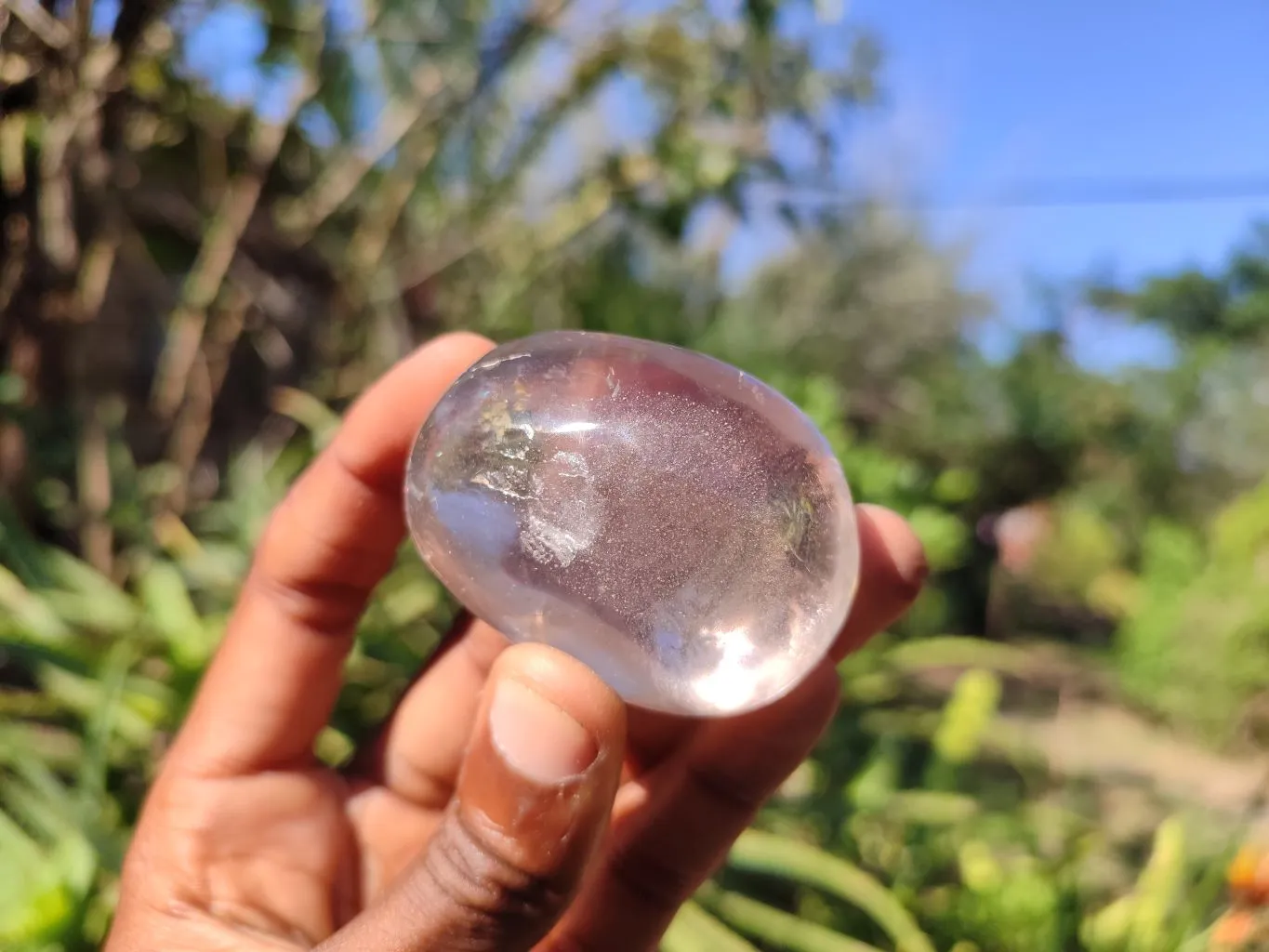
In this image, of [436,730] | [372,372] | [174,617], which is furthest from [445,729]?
[372,372]

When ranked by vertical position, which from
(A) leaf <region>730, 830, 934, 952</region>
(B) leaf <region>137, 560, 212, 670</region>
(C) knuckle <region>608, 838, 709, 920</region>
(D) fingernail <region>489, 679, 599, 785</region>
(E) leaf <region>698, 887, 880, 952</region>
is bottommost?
(E) leaf <region>698, 887, 880, 952</region>

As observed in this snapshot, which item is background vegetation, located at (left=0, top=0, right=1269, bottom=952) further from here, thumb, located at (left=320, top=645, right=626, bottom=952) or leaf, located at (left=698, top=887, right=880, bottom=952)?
thumb, located at (left=320, top=645, right=626, bottom=952)

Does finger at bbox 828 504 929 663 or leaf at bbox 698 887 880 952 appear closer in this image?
finger at bbox 828 504 929 663

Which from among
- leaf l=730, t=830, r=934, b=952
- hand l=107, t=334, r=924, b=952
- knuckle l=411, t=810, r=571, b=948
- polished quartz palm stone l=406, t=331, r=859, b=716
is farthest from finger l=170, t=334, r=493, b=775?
leaf l=730, t=830, r=934, b=952

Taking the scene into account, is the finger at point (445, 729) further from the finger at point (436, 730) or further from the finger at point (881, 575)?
the finger at point (881, 575)

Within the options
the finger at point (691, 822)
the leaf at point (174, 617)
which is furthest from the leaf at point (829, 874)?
the leaf at point (174, 617)

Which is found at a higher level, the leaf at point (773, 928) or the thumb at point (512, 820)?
the thumb at point (512, 820)

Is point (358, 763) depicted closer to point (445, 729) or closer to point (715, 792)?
point (445, 729)
